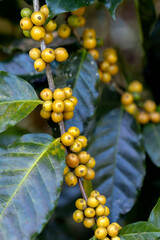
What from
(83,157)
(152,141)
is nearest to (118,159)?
(152,141)

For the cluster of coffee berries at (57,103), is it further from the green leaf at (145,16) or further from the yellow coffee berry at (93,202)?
the green leaf at (145,16)

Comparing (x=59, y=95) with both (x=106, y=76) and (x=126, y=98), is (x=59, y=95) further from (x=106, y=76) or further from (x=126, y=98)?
(x=126, y=98)

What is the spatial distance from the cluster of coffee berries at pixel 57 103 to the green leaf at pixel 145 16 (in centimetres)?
79

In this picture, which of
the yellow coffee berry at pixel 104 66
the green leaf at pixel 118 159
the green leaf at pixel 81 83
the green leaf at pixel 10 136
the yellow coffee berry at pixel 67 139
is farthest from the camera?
the green leaf at pixel 10 136

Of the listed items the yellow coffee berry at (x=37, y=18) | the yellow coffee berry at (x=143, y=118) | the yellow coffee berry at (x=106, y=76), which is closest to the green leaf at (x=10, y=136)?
the yellow coffee berry at (x=106, y=76)

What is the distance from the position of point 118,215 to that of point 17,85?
59 centimetres

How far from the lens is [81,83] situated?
105cm

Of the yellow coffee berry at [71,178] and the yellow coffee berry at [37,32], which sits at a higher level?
the yellow coffee berry at [37,32]

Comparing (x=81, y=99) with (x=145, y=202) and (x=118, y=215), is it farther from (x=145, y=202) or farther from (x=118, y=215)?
(x=145, y=202)

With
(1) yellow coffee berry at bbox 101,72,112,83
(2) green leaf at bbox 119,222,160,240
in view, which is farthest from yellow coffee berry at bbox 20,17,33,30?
(2) green leaf at bbox 119,222,160,240

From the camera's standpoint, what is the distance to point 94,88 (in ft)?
3.40

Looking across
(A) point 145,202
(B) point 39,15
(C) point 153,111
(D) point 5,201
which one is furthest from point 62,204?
(B) point 39,15

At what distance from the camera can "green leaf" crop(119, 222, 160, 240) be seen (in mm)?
737

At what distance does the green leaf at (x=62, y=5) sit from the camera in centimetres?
81
